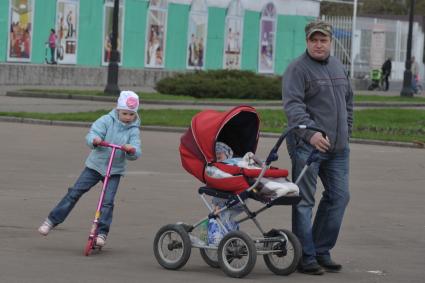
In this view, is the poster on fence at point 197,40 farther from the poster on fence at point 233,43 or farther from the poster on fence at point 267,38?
the poster on fence at point 267,38

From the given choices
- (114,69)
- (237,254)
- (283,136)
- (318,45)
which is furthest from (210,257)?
(114,69)

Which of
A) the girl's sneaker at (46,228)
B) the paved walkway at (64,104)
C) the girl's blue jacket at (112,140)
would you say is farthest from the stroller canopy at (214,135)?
the paved walkway at (64,104)

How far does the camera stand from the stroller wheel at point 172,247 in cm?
918

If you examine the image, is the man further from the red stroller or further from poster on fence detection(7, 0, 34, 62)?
poster on fence detection(7, 0, 34, 62)

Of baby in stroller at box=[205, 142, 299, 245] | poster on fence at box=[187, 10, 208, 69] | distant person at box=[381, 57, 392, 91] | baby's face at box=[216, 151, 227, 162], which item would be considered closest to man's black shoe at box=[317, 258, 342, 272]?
baby in stroller at box=[205, 142, 299, 245]

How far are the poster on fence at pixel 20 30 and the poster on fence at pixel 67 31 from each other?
139cm

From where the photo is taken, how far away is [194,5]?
53.7 m

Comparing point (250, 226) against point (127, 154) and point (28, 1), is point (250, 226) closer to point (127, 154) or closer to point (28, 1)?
point (127, 154)

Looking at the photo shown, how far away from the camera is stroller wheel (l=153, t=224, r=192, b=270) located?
9180 mm

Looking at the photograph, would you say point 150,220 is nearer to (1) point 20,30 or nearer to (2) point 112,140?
(2) point 112,140

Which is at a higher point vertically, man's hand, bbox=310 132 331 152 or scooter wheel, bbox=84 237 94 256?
man's hand, bbox=310 132 331 152

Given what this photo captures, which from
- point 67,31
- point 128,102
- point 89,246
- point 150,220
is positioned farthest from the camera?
point 67,31

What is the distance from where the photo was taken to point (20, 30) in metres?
44.7

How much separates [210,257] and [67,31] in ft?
124
